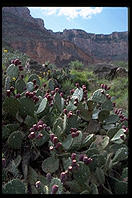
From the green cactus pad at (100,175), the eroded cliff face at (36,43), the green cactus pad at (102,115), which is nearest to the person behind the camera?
the green cactus pad at (100,175)

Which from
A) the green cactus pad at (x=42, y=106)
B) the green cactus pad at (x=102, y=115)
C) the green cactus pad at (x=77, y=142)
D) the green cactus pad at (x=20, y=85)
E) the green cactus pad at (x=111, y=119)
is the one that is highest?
the green cactus pad at (x=20, y=85)

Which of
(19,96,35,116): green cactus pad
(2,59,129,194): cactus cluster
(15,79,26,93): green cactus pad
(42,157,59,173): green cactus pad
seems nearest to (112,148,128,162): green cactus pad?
(2,59,129,194): cactus cluster

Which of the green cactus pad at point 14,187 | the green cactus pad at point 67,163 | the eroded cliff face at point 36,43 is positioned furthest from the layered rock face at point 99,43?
the green cactus pad at point 14,187

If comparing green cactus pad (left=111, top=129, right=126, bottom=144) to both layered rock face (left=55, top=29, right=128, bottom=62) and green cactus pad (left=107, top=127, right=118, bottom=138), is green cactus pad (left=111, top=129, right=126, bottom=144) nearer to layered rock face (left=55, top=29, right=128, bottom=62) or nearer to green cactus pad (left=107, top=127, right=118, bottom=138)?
green cactus pad (left=107, top=127, right=118, bottom=138)

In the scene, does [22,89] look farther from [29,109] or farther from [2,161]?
[2,161]

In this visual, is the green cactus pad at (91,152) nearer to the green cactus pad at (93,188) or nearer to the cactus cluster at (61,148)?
the cactus cluster at (61,148)

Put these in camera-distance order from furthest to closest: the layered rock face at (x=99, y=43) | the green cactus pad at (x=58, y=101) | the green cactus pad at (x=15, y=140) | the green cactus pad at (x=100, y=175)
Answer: the layered rock face at (x=99, y=43) → the green cactus pad at (x=58, y=101) → the green cactus pad at (x=15, y=140) → the green cactus pad at (x=100, y=175)

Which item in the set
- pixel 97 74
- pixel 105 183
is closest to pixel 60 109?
pixel 105 183
